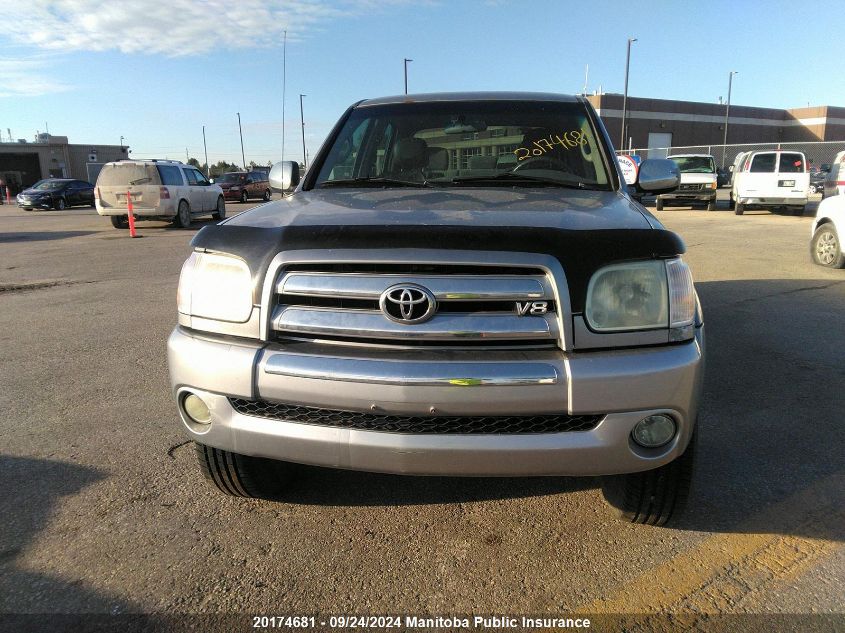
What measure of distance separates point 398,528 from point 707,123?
251 ft

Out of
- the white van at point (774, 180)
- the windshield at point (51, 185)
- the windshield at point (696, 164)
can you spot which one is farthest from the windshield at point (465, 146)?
the windshield at point (51, 185)

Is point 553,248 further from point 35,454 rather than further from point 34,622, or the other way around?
point 35,454

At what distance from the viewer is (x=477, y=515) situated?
269 cm

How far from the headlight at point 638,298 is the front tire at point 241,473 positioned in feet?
5.09

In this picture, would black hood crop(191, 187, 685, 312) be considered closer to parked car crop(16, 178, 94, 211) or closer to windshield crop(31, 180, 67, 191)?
parked car crop(16, 178, 94, 211)

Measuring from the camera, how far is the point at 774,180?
1861cm

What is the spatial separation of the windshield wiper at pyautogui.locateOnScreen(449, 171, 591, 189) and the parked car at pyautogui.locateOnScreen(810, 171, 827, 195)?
33347mm

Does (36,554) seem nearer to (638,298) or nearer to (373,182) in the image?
(373,182)

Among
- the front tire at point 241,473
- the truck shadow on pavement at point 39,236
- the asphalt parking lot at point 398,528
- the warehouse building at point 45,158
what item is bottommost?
the asphalt parking lot at point 398,528

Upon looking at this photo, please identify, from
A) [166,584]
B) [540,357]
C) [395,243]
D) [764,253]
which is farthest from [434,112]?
[764,253]

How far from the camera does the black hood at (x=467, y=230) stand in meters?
2.12

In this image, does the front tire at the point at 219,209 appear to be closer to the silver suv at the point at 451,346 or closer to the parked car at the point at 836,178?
the parked car at the point at 836,178

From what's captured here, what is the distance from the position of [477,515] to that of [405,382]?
977 mm

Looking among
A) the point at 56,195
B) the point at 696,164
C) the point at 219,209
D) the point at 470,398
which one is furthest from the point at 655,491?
the point at 56,195
